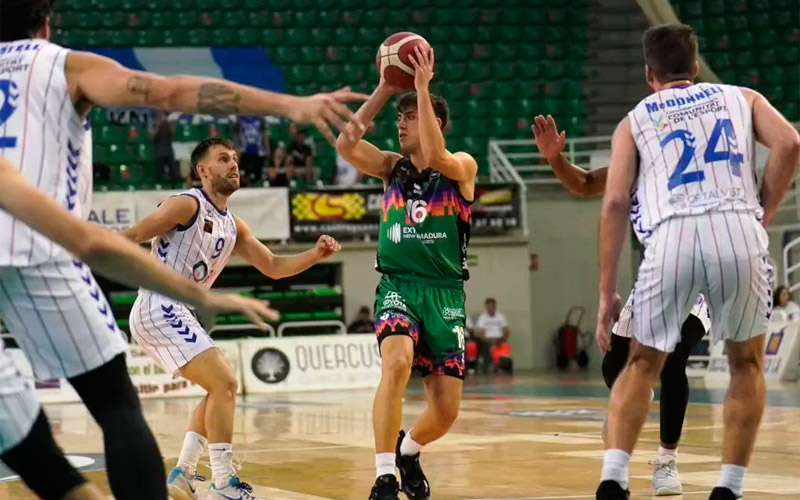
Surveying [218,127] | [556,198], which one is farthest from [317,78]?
[556,198]

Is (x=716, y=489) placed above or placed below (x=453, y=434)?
above

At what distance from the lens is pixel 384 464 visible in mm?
7164

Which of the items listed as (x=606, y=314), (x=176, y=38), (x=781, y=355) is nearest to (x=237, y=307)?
(x=606, y=314)

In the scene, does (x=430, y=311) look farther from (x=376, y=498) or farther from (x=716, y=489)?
(x=716, y=489)

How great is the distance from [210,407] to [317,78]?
20.7m

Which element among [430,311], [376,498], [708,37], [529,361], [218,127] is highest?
[708,37]

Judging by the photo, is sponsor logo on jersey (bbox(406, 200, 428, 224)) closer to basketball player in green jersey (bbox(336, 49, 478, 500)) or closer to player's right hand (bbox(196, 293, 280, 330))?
basketball player in green jersey (bbox(336, 49, 478, 500))

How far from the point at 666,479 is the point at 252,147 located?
18203 millimetres

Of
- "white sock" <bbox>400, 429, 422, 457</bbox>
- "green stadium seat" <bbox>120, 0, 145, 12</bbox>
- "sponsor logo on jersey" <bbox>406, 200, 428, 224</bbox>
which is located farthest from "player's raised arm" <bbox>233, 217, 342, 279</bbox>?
"green stadium seat" <bbox>120, 0, 145, 12</bbox>

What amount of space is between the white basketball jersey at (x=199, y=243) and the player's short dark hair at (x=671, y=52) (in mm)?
2973

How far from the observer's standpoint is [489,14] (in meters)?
29.2

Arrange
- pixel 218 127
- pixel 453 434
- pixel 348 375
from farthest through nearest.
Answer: pixel 218 127, pixel 348 375, pixel 453 434

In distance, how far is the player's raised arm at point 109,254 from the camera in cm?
388

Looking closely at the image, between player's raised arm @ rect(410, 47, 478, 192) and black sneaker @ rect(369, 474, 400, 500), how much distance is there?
1.64 m
